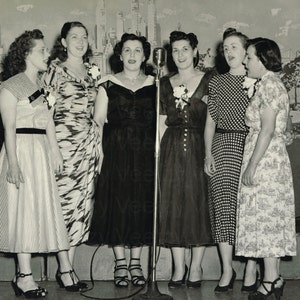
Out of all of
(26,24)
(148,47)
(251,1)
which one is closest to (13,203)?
(148,47)

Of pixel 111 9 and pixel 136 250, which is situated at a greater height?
pixel 111 9

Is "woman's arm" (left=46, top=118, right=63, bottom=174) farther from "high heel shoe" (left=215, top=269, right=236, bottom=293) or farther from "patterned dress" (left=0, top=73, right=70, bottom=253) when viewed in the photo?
"high heel shoe" (left=215, top=269, right=236, bottom=293)

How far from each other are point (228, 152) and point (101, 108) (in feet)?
3.48

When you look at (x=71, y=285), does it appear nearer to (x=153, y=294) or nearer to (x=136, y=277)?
(x=136, y=277)

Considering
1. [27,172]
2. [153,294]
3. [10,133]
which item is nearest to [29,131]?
[10,133]

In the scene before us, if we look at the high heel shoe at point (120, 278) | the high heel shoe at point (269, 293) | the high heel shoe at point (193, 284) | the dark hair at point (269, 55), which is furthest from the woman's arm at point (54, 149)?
the high heel shoe at point (269, 293)

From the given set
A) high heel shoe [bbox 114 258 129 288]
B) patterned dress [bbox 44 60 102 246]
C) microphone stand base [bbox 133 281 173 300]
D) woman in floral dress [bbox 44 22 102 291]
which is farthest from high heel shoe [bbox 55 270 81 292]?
microphone stand base [bbox 133 281 173 300]

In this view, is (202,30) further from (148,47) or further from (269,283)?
(269,283)

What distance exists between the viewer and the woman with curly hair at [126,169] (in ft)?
18.8

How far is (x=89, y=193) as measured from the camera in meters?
5.80

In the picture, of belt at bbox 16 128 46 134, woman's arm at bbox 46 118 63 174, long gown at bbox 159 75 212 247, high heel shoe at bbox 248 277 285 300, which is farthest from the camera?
long gown at bbox 159 75 212 247

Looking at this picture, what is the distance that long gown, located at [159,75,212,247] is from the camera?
5.63m

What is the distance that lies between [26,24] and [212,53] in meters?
1.73

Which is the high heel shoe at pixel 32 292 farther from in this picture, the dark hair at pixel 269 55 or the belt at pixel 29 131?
the dark hair at pixel 269 55
